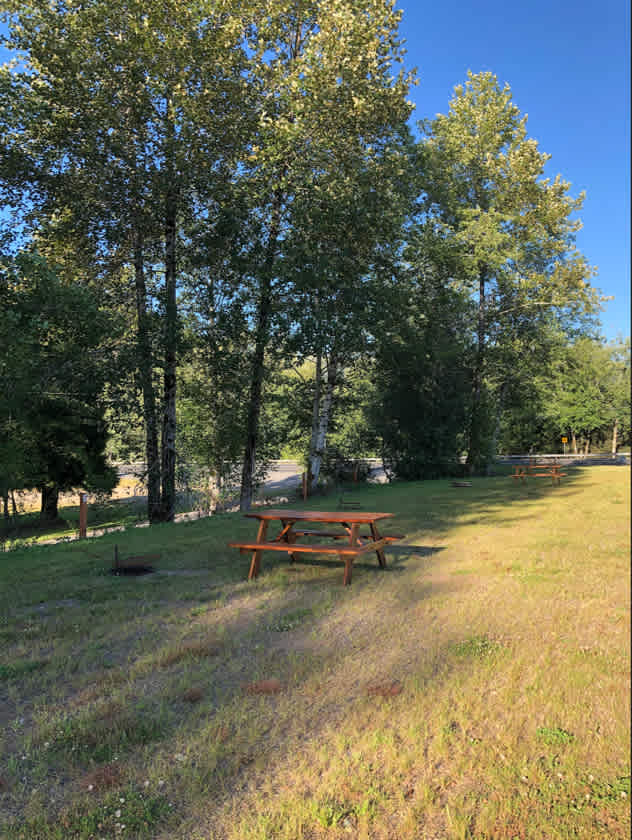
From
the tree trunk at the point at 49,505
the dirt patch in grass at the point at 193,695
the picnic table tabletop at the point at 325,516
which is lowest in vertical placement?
the tree trunk at the point at 49,505

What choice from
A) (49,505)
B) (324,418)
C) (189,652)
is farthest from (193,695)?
(49,505)

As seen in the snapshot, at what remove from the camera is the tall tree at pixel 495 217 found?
84.7 ft

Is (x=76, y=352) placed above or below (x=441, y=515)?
above

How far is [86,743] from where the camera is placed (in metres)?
3.36

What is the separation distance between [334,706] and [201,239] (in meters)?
14.7

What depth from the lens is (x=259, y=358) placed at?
17.2 metres

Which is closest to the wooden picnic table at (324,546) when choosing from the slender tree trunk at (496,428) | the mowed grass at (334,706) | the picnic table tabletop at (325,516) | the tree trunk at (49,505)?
the picnic table tabletop at (325,516)

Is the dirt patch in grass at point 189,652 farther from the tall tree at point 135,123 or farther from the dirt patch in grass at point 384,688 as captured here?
the tall tree at point 135,123

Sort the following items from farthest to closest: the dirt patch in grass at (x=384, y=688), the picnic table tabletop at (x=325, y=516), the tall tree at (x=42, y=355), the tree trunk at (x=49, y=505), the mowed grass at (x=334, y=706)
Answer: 1. the tree trunk at (x=49, y=505)
2. the tall tree at (x=42, y=355)
3. the picnic table tabletop at (x=325, y=516)
4. the dirt patch in grass at (x=384, y=688)
5. the mowed grass at (x=334, y=706)

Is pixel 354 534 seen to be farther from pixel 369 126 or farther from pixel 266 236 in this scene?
pixel 369 126

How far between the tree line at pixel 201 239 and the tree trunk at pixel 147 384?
0.06 meters

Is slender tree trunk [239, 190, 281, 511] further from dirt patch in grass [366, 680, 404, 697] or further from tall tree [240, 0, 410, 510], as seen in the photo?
dirt patch in grass [366, 680, 404, 697]

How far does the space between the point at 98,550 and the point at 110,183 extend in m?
9.45

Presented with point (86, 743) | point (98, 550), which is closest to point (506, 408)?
point (98, 550)
